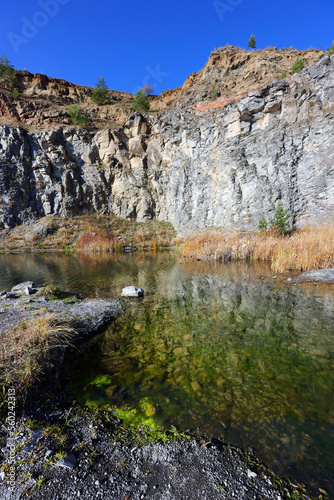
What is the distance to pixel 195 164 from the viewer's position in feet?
86.3

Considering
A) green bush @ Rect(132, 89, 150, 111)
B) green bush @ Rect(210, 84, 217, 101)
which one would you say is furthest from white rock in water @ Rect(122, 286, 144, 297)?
green bush @ Rect(132, 89, 150, 111)

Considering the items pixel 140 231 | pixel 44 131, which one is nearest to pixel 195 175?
pixel 140 231

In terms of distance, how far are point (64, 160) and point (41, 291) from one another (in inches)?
1112

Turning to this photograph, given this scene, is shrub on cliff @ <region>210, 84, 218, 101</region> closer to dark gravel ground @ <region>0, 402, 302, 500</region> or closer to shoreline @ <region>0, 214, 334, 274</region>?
shoreline @ <region>0, 214, 334, 274</region>

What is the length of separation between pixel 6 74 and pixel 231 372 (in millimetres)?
50343

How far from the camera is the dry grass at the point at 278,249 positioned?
9.47m

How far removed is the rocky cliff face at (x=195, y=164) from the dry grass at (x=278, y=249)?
7.28 meters

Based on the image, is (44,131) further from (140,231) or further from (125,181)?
(140,231)

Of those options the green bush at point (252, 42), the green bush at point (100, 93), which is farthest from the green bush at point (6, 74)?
the green bush at point (252, 42)

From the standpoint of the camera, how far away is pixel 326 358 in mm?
3559

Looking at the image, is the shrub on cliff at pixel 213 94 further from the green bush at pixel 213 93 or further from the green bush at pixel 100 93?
the green bush at pixel 100 93

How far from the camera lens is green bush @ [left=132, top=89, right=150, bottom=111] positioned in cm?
3362
